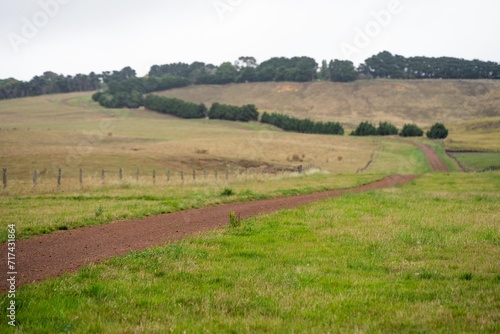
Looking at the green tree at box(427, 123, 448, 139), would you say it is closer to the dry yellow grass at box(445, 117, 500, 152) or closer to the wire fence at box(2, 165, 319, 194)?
the dry yellow grass at box(445, 117, 500, 152)

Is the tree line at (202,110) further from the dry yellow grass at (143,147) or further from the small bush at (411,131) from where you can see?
the small bush at (411,131)

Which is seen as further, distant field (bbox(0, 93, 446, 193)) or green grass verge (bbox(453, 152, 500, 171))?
green grass verge (bbox(453, 152, 500, 171))

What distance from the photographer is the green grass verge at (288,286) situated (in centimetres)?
733

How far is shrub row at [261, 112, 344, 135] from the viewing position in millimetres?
127250

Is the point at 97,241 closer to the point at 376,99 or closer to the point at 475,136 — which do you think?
the point at 475,136

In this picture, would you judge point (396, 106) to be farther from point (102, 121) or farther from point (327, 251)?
point (327, 251)

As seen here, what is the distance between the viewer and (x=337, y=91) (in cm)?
19012

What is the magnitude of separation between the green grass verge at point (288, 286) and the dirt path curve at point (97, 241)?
1.02m

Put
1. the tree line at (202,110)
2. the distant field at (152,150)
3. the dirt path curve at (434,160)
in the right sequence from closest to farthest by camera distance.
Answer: the distant field at (152,150) → the dirt path curve at (434,160) → the tree line at (202,110)

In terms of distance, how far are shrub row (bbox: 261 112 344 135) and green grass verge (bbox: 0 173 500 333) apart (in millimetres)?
112532

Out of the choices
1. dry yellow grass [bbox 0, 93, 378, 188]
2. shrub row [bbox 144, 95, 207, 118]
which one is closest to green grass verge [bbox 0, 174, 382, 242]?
dry yellow grass [bbox 0, 93, 378, 188]

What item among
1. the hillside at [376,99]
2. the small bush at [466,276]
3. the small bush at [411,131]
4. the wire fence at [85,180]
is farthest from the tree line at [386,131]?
the small bush at [466,276]

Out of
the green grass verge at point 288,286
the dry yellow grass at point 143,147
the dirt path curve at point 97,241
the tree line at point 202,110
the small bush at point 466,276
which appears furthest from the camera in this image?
the tree line at point 202,110

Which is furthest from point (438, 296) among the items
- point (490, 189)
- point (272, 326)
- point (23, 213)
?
point (490, 189)
